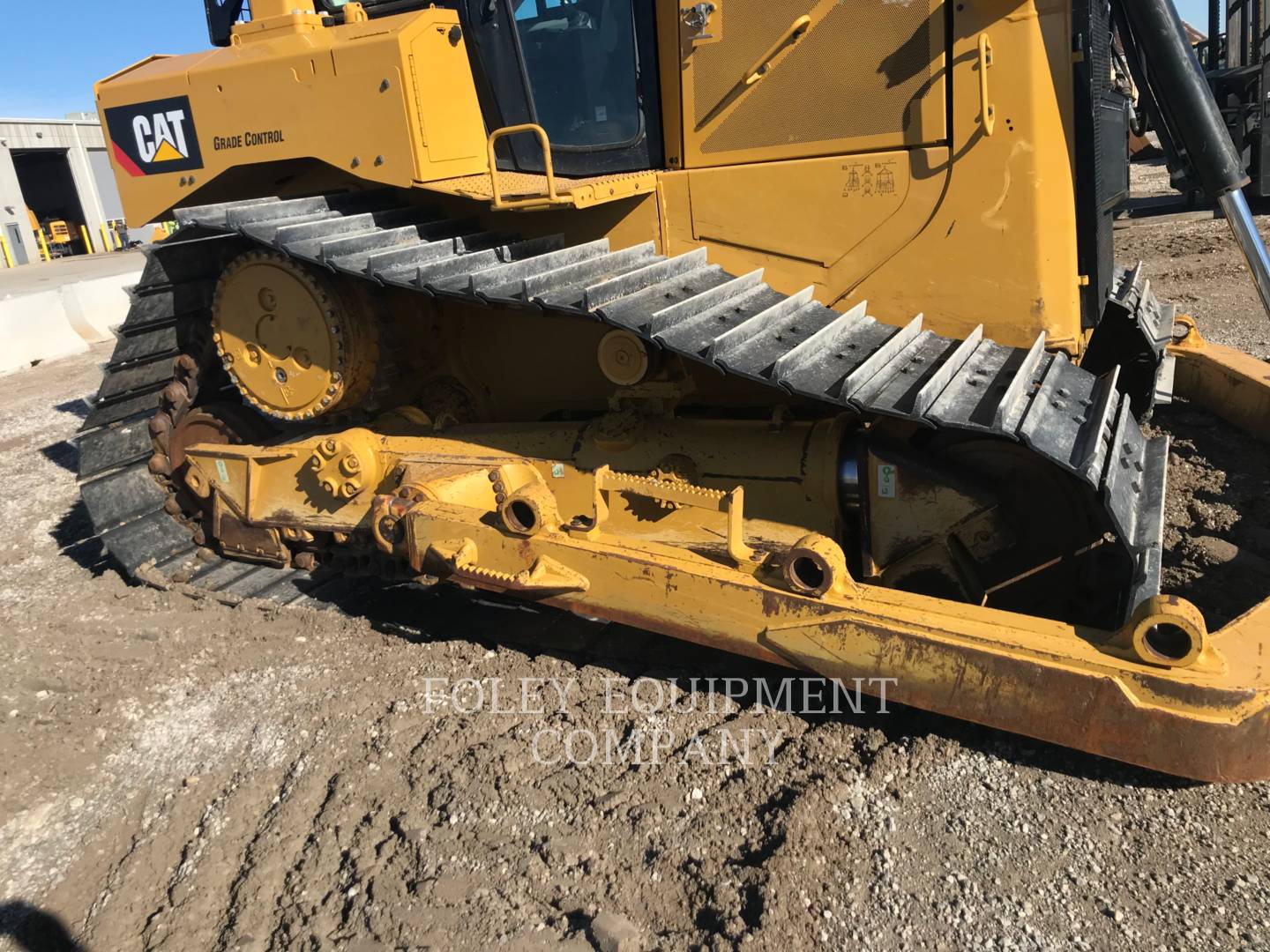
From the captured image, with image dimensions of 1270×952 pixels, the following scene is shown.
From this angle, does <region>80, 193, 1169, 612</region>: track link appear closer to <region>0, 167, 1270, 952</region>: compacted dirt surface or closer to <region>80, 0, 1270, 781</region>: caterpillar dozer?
<region>80, 0, 1270, 781</region>: caterpillar dozer

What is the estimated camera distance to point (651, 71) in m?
3.38

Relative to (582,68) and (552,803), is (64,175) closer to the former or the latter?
(582,68)

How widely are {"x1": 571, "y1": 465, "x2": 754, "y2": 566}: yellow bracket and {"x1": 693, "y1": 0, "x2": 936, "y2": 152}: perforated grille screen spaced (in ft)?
3.89

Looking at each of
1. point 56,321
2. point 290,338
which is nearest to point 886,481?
point 290,338

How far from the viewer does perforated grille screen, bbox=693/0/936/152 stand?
2979 millimetres

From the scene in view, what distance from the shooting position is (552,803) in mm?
2820

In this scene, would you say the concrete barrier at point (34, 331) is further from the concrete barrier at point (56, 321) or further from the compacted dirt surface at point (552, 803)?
the compacted dirt surface at point (552, 803)

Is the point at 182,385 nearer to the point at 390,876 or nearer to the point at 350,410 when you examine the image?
the point at 350,410

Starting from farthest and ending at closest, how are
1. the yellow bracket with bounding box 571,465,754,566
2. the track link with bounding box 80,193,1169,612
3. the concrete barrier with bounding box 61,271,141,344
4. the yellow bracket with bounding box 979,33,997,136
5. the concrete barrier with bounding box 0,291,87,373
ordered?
the concrete barrier with bounding box 61,271,141,344
the concrete barrier with bounding box 0,291,87,373
the yellow bracket with bounding box 571,465,754,566
the yellow bracket with bounding box 979,33,997,136
the track link with bounding box 80,193,1169,612

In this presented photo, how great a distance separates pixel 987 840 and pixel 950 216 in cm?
187

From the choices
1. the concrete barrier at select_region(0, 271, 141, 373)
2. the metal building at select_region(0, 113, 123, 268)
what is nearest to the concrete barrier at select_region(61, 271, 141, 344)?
the concrete barrier at select_region(0, 271, 141, 373)

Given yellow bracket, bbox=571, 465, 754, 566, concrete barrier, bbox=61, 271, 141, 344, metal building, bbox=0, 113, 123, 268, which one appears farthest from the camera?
metal building, bbox=0, 113, 123, 268

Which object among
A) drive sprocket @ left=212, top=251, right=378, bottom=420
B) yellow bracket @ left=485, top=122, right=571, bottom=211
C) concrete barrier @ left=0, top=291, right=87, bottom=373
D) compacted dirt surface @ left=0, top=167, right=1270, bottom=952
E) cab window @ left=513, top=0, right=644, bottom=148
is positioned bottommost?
compacted dirt surface @ left=0, top=167, right=1270, bottom=952

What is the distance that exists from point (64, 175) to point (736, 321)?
3500 cm
